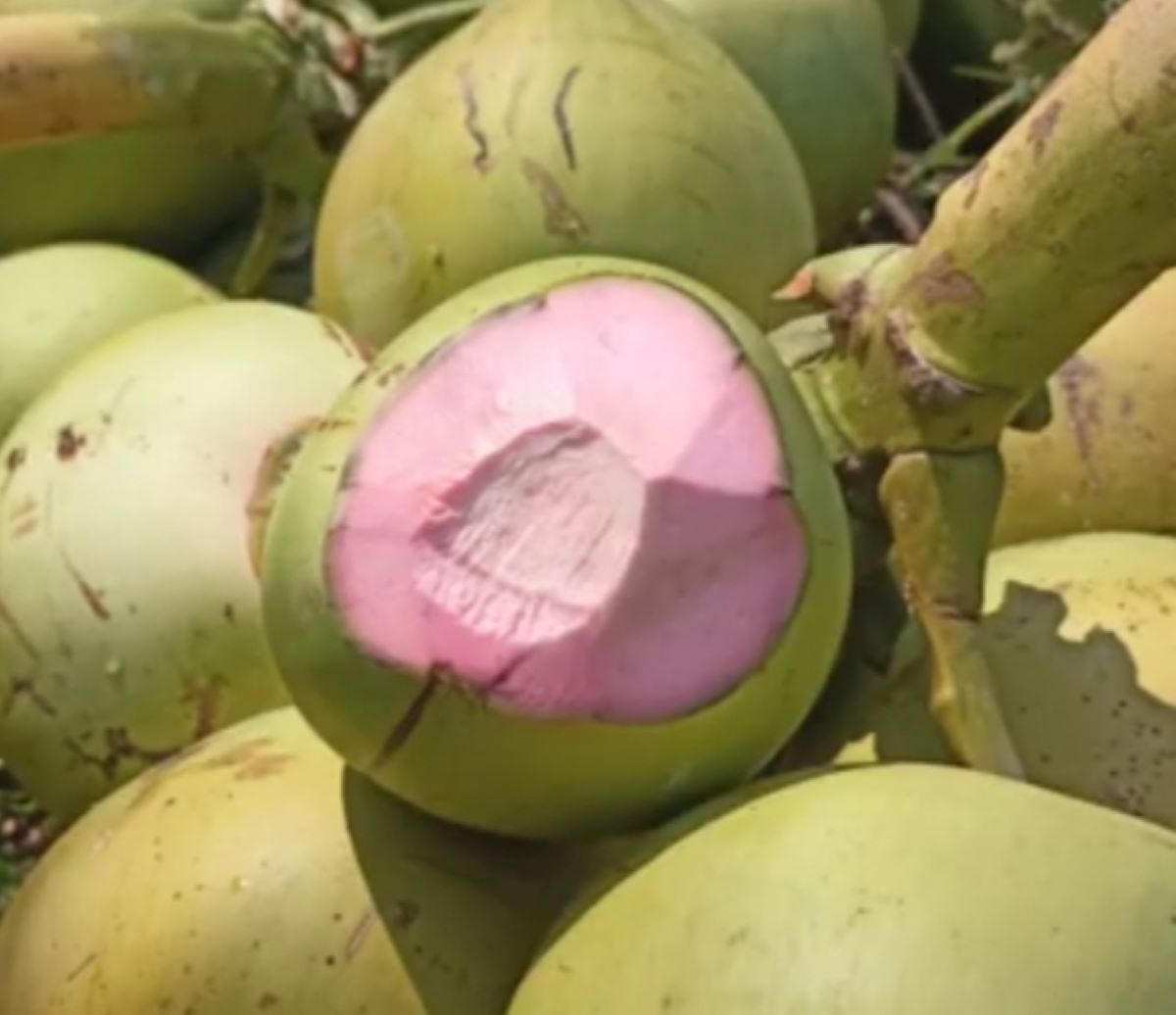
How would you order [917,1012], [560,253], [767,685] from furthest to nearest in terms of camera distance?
[560,253] < [767,685] < [917,1012]

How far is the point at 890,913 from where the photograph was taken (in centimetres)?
70

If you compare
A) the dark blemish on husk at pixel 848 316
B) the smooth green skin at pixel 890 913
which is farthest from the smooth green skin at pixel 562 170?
the smooth green skin at pixel 890 913

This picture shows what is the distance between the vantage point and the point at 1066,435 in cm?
104

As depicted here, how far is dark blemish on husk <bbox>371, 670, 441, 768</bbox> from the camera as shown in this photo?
77cm

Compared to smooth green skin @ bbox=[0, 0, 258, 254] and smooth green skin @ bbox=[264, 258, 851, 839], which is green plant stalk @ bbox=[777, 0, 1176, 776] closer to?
smooth green skin @ bbox=[264, 258, 851, 839]

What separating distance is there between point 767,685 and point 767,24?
56 centimetres

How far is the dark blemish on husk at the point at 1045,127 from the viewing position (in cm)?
83

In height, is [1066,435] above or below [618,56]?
below

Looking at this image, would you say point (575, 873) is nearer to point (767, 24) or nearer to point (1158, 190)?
point (1158, 190)

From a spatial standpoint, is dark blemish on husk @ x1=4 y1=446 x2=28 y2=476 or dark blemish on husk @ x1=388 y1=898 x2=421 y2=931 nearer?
dark blemish on husk @ x1=388 y1=898 x2=421 y2=931

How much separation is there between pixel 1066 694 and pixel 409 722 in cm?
24

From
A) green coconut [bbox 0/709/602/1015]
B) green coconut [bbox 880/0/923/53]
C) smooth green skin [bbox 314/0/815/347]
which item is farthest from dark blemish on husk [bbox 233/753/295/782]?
green coconut [bbox 880/0/923/53]

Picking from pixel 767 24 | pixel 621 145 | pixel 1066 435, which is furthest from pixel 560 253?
pixel 767 24

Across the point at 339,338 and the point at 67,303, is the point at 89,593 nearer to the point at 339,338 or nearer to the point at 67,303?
the point at 339,338
